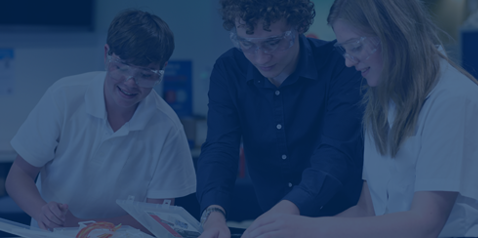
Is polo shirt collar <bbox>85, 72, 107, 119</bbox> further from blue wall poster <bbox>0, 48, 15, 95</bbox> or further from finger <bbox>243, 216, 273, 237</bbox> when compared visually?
blue wall poster <bbox>0, 48, 15, 95</bbox>

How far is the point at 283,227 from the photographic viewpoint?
1.08 metres

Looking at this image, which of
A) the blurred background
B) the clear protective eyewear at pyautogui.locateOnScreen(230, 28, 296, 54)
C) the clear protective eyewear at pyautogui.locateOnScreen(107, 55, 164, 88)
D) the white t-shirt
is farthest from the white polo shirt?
the blurred background

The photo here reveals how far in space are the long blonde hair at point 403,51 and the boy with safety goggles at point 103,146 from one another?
70cm

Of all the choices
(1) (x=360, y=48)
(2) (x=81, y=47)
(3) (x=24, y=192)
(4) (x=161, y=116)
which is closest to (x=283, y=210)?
(1) (x=360, y=48)

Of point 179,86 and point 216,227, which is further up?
point 216,227

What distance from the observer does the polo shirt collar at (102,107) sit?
1.54 m

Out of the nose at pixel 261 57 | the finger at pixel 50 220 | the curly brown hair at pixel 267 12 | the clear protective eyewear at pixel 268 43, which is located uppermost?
the curly brown hair at pixel 267 12

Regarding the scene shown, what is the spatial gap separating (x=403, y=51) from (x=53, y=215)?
3.70ft

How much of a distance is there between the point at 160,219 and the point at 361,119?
0.72m

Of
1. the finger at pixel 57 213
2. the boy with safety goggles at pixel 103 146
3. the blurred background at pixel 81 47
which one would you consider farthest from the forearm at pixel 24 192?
the blurred background at pixel 81 47

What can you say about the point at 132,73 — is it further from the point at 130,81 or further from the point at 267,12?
the point at 267,12

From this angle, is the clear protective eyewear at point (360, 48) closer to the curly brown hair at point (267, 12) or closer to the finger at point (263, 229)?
the curly brown hair at point (267, 12)

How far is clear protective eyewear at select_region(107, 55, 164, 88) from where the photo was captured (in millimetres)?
1406

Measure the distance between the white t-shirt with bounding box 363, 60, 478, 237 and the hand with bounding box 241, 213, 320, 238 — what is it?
28 centimetres
